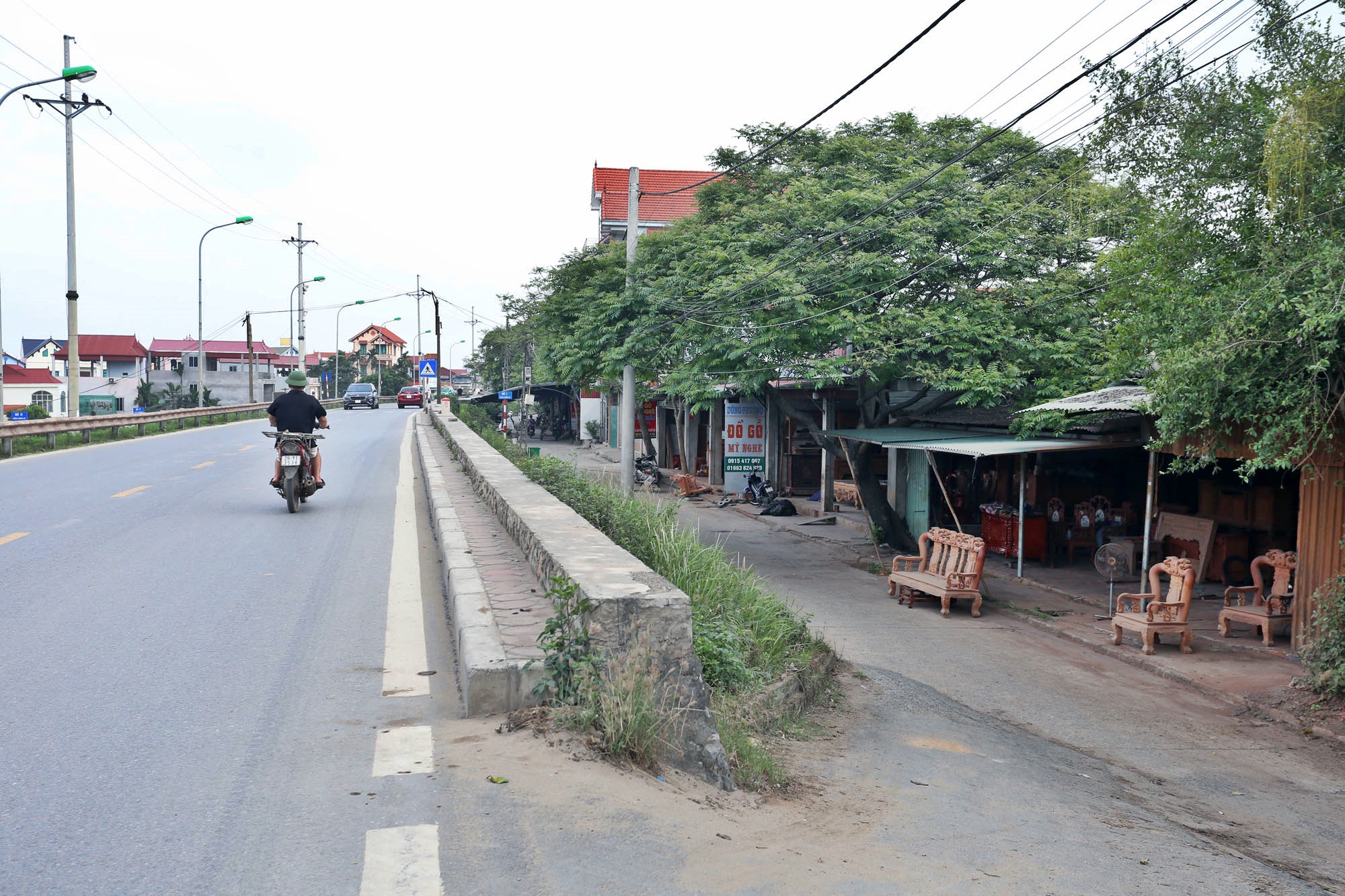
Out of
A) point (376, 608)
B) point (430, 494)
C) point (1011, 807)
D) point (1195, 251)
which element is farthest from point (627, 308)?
point (1011, 807)

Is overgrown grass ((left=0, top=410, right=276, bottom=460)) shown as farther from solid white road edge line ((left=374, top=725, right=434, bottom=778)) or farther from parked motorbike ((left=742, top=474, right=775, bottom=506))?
solid white road edge line ((left=374, top=725, right=434, bottom=778))

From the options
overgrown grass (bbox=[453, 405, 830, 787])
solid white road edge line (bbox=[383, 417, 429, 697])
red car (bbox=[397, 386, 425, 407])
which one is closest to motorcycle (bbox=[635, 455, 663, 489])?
solid white road edge line (bbox=[383, 417, 429, 697])

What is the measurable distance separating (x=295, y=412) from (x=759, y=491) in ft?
55.2

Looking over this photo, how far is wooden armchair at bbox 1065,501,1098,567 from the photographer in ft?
56.7

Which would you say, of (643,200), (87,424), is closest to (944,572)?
(87,424)

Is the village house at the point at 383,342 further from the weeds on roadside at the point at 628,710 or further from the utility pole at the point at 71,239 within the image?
the weeds on roadside at the point at 628,710

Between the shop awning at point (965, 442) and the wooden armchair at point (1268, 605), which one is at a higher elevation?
the shop awning at point (965, 442)

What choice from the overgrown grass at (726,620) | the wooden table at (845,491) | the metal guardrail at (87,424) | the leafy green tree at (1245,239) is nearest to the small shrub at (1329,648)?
the leafy green tree at (1245,239)

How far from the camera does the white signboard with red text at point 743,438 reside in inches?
1037

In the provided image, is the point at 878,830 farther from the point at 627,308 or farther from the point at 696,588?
the point at 627,308

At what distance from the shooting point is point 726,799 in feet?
14.4

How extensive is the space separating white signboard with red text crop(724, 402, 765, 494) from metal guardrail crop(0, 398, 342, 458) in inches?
608

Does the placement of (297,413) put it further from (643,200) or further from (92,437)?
(643,200)

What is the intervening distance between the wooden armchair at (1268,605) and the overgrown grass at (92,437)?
20472 mm
